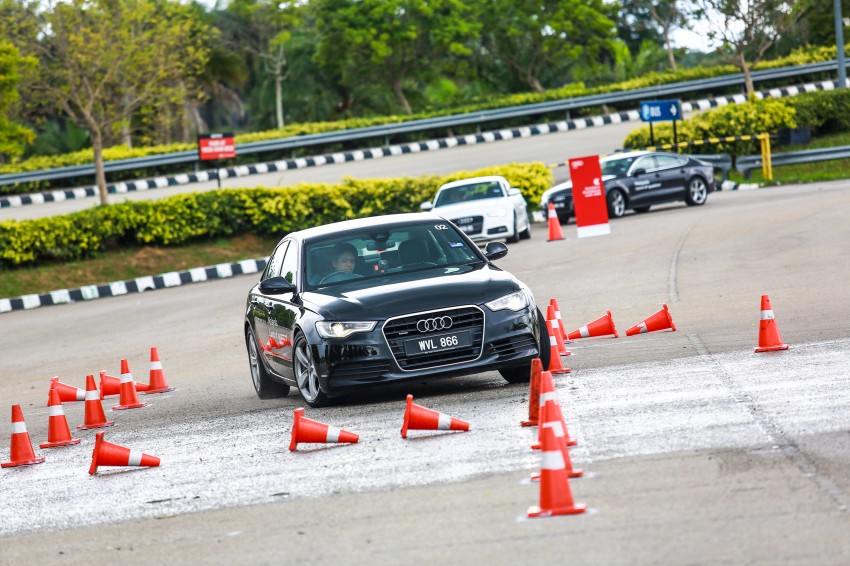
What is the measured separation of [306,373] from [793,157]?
28527 millimetres

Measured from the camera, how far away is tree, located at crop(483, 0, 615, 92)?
59875 millimetres

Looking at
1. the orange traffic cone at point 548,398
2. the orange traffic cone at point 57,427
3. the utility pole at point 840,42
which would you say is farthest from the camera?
the utility pole at point 840,42

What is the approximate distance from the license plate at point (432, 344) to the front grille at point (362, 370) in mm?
205

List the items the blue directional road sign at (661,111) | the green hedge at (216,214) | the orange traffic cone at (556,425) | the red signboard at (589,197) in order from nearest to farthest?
1. the orange traffic cone at (556,425)
2. the red signboard at (589,197)
3. the green hedge at (216,214)
4. the blue directional road sign at (661,111)

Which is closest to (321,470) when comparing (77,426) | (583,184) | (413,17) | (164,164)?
(77,426)

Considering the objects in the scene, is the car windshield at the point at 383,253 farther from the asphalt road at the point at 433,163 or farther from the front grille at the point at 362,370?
the asphalt road at the point at 433,163

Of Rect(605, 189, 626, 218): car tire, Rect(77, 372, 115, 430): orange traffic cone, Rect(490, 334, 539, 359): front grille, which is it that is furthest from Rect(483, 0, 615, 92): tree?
Rect(490, 334, 539, 359): front grille

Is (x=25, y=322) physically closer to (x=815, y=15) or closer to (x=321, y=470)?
(x=321, y=470)

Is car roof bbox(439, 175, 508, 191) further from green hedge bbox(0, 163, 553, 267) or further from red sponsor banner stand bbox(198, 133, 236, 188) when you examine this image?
red sponsor banner stand bbox(198, 133, 236, 188)

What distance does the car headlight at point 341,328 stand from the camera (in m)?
10.6

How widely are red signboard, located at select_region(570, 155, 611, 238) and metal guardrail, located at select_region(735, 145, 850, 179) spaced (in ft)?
49.8

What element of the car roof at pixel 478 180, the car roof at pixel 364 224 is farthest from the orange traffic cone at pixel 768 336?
the car roof at pixel 478 180

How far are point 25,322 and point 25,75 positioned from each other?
43.7ft

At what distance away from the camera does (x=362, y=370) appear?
10.5 m
